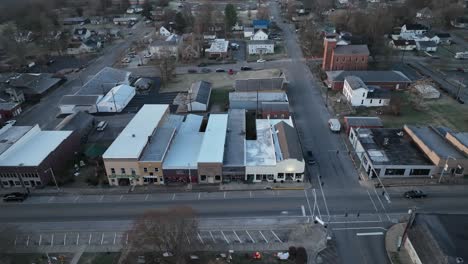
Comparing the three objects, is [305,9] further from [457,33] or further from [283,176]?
[283,176]

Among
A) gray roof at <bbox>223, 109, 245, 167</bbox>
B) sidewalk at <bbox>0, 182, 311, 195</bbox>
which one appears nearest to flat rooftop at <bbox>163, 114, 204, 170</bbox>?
sidewalk at <bbox>0, 182, 311, 195</bbox>

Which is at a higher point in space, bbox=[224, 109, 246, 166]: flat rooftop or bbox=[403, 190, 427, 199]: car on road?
bbox=[224, 109, 246, 166]: flat rooftop

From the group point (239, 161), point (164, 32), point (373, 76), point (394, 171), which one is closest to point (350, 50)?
point (373, 76)

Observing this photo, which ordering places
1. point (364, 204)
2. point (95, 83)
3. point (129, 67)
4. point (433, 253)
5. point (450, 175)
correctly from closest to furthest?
1. point (433, 253)
2. point (364, 204)
3. point (450, 175)
4. point (95, 83)
5. point (129, 67)

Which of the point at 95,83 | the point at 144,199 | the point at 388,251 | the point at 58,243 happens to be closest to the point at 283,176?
the point at 388,251

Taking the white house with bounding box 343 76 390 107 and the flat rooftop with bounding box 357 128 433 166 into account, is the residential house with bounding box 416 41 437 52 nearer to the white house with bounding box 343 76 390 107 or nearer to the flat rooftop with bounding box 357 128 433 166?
the white house with bounding box 343 76 390 107

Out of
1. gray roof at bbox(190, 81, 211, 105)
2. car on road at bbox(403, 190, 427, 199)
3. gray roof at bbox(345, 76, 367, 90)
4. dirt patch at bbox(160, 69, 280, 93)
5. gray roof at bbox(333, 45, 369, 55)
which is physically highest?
gray roof at bbox(333, 45, 369, 55)
